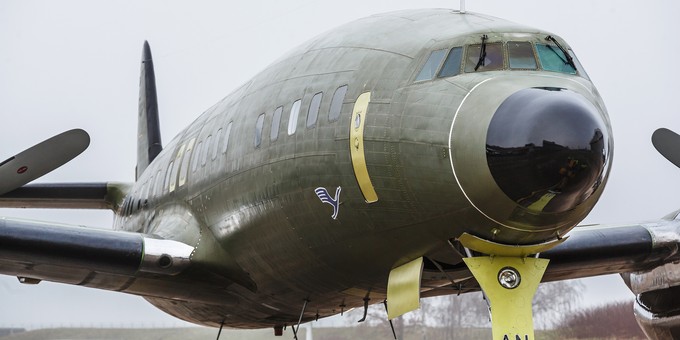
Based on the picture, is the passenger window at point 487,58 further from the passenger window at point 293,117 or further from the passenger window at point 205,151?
the passenger window at point 205,151

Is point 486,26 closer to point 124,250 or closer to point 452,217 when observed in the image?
point 452,217

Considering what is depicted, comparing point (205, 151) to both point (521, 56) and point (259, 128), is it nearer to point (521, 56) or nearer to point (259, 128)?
point (259, 128)

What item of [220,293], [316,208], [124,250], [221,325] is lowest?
[221,325]

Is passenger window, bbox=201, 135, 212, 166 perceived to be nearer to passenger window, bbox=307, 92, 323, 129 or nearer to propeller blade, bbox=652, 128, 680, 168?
passenger window, bbox=307, 92, 323, 129

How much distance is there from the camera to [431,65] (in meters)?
8.64

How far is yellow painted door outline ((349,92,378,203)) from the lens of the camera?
8.73 metres

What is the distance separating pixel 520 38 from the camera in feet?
28.3

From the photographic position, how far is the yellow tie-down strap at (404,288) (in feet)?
29.3

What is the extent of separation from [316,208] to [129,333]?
18076mm

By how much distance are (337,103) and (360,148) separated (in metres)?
0.80

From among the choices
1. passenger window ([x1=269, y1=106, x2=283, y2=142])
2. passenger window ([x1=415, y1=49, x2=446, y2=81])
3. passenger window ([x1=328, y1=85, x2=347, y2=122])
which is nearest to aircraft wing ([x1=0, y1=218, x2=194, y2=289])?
passenger window ([x1=269, y1=106, x2=283, y2=142])

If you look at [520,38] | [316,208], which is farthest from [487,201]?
[316,208]

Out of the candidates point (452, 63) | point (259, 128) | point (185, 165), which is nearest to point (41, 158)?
point (185, 165)

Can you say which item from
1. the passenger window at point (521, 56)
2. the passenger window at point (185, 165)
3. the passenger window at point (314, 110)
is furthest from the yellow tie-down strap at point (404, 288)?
the passenger window at point (185, 165)
